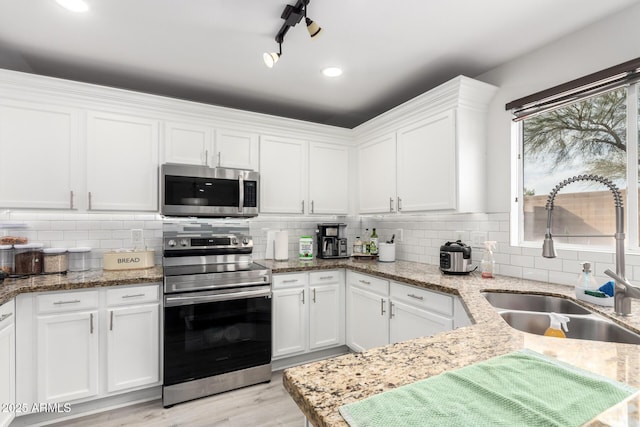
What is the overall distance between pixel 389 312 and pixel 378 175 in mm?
1304

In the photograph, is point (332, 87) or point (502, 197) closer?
point (502, 197)

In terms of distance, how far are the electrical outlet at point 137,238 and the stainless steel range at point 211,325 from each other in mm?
239

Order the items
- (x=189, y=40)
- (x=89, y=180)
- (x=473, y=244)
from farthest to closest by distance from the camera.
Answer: (x=473, y=244) < (x=89, y=180) < (x=189, y=40)

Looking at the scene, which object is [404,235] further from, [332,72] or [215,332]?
[215,332]

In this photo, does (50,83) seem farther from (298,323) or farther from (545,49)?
(545,49)

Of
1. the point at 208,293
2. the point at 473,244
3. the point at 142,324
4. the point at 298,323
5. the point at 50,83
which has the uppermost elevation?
the point at 50,83

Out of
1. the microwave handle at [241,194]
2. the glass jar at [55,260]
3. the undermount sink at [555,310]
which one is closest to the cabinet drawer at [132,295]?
the glass jar at [55,260]

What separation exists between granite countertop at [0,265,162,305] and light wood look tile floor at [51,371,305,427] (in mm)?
875

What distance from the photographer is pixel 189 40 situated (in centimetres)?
215

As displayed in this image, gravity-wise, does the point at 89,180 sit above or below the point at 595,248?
above

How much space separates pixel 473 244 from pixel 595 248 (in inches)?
30.7

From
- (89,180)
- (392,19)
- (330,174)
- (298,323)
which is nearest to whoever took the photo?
(392,19)

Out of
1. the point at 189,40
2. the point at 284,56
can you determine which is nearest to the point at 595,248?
the point at 284,56

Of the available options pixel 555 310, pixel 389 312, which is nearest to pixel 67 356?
pixel 389 312
